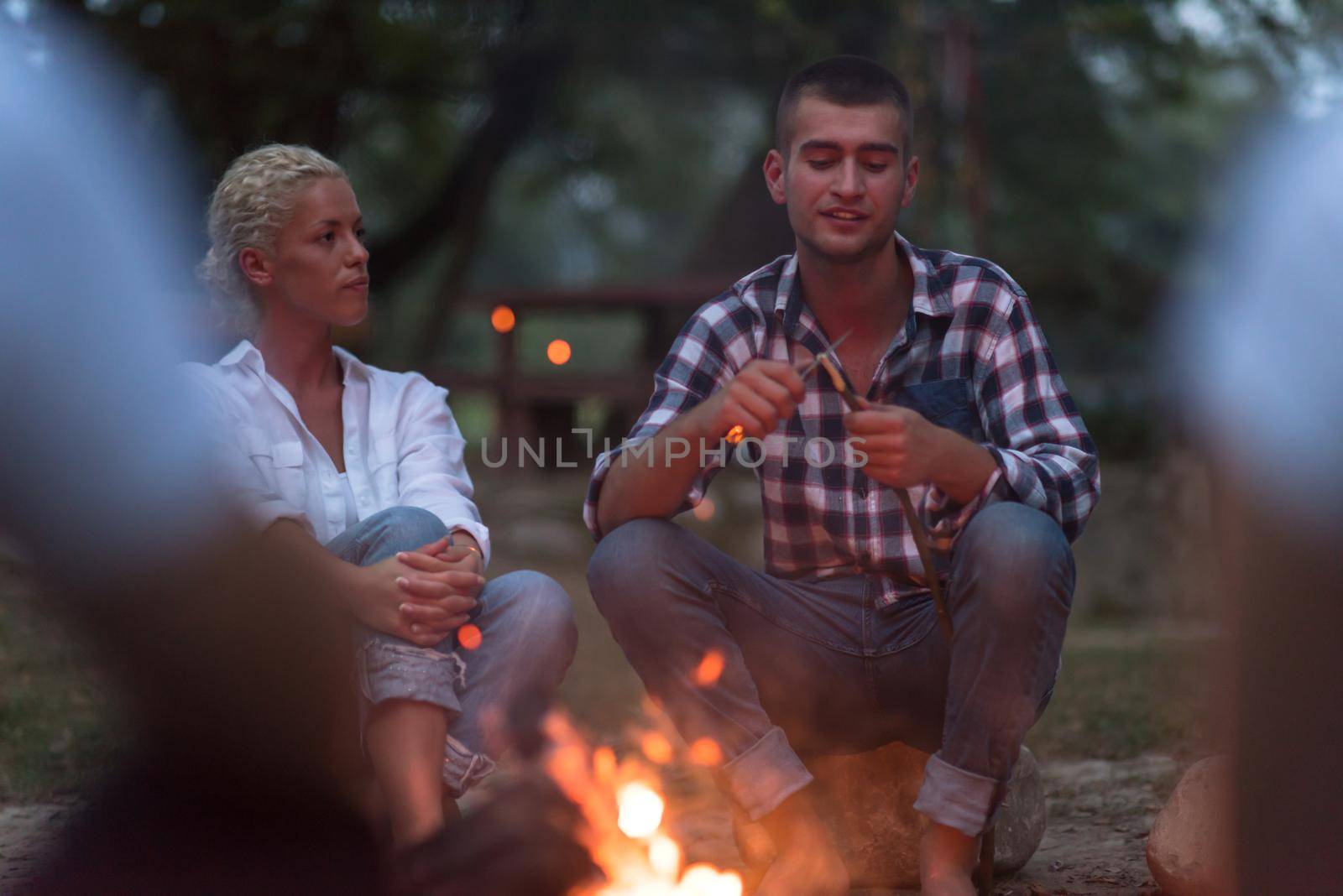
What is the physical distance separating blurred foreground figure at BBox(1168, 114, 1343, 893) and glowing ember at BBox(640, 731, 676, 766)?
2.36 metres

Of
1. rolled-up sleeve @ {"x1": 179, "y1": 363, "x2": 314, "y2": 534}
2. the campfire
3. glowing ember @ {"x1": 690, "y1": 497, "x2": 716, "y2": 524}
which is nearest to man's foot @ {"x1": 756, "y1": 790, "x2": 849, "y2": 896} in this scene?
the campfire

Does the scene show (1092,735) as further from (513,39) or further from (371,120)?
(371,120)

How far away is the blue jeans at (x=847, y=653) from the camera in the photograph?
228 centimetres

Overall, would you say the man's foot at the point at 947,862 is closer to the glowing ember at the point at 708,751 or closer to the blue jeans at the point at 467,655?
the glowing ember at the point at 708,751

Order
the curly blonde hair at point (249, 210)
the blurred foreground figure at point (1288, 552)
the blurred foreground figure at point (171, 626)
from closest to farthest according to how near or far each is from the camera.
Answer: the blurred foreground figure at point (1288, 552)
the blurred foreground figure at point (171, 626)
the curly blonde hair at point (249, 210)

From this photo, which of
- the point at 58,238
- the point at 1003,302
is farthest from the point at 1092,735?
the point at 58,238

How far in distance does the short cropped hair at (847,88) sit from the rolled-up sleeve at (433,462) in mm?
930

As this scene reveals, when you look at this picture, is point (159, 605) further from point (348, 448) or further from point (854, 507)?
point (854, 507)

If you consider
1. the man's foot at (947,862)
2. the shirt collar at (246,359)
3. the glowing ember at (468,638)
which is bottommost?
the man's foot at (947,862)

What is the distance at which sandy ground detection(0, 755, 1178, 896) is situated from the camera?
2.70 metres

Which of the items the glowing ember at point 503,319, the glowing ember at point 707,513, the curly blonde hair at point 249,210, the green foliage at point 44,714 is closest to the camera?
the curly blonde hair at point 249,210

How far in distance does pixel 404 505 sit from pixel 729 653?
2.26ft

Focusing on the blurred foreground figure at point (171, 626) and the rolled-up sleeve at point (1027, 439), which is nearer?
the blurred foreground figure at point (171, 626)

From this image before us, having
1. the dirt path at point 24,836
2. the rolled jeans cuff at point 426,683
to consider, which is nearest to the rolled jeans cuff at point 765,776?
the rolled jeans cuff at point 426,683
